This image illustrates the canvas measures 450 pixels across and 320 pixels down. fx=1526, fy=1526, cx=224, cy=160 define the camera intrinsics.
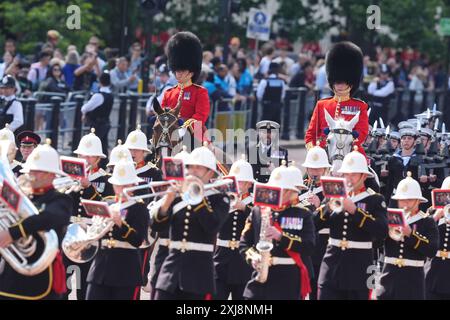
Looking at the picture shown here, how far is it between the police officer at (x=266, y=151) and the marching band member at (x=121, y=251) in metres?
3.45

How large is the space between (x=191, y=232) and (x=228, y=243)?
4.93 feet

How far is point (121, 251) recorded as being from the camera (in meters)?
11.7

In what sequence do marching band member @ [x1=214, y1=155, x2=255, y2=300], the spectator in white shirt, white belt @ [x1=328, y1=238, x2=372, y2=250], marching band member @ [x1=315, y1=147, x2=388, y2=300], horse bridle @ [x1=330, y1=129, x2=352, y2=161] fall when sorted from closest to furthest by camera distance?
marching band member @ [x1=315, y1=147, x2=388, y2=300]
white belt @ [x1=328, y1=238, x2=372, y2=250]
marching band member @ [x1=214, y1=155, x2=255, y2=300]
horse bridle @ [x1=330, y1=129, x2=352, y2=161]
the spectator in white shirt

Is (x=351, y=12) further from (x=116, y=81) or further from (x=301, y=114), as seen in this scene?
(x=116, y=81)

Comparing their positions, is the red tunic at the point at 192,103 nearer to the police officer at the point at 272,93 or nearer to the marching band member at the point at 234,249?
the marching band member at the point at 234,249

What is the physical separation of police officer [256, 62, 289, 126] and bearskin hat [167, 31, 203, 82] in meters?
7.96

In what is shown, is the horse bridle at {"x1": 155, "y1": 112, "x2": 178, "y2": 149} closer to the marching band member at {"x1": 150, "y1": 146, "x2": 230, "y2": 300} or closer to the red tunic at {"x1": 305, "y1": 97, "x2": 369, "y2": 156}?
the red tunic at {"x1": 305, "y1": 97, "x2": 369, "y2": 156}

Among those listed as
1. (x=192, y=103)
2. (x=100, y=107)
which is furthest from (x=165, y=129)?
(x=100, y=107)

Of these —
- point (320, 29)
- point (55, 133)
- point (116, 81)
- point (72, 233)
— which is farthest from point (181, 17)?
point (72, 233)

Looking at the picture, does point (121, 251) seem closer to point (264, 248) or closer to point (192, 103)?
point (264, 248)

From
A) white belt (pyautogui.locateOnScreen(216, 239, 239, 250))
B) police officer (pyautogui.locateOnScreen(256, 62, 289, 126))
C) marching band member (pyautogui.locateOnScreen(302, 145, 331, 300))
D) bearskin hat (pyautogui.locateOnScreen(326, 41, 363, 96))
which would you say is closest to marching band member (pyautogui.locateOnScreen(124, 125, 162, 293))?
white belt (pyautogui.locateOnScreen(216, 239, 239, 250))

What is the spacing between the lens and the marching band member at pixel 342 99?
14399 millimetres

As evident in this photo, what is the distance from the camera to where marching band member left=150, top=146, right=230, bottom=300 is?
436 inches

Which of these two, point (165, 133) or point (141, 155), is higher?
point (165, 133)
